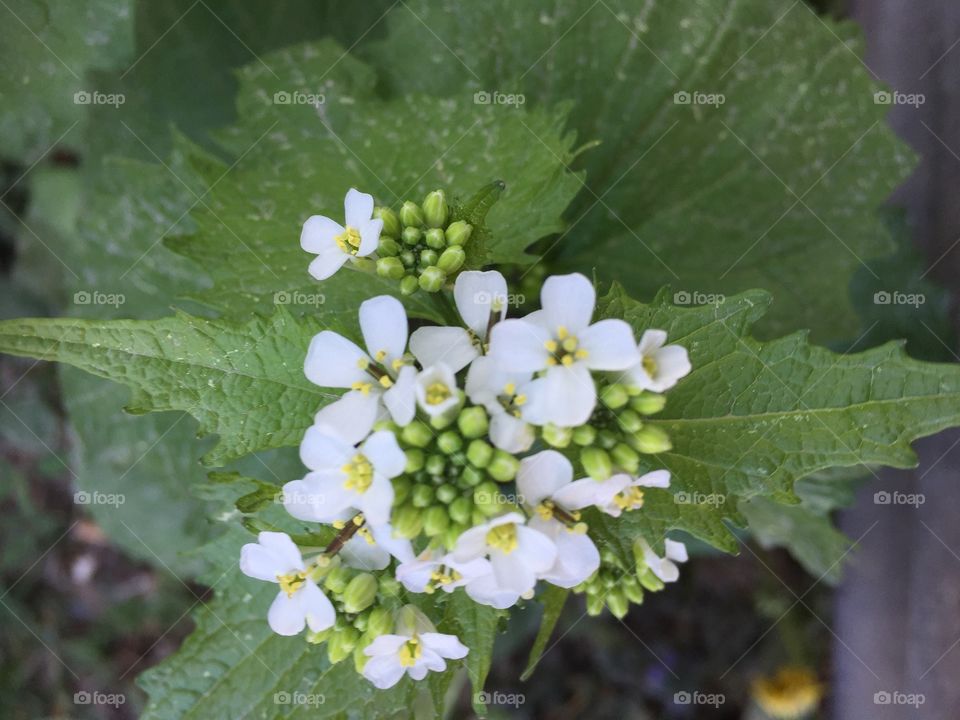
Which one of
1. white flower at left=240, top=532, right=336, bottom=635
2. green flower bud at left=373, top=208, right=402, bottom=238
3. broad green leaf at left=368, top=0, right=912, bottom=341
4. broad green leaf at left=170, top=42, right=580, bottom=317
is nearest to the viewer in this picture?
white flower at left=240, top=532, right=336, bottom=635

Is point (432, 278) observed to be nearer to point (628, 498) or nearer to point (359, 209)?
point (359, 209)

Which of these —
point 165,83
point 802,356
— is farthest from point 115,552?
point 802,356

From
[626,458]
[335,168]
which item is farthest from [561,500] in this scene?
[335,168]

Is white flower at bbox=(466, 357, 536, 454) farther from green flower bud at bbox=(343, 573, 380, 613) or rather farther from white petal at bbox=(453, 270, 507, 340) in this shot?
green flower bud at bbox=(343, 573, 380, 613)

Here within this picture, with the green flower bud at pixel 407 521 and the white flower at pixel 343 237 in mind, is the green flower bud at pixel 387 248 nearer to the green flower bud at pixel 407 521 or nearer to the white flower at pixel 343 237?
the white flower at pixel 343 237

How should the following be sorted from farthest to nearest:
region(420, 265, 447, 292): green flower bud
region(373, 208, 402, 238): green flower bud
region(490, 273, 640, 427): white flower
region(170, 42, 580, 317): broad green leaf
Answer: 1. region(170, 42, 580, 317): broad green leaf
2. region(373, 208, 402, 238): green flower bud
3. region(420, 265, 447, 292): green flower bud
4. region(490, 273, 640, 427): white flower

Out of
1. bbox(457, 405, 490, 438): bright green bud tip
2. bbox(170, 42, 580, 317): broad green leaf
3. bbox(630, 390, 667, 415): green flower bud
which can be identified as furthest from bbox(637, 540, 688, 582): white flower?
bbox(170, 42, 580, 317): broad green leaf

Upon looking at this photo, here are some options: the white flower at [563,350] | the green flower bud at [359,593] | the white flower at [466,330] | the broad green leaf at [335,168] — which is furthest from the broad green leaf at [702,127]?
the green flower bud at [359,593]
